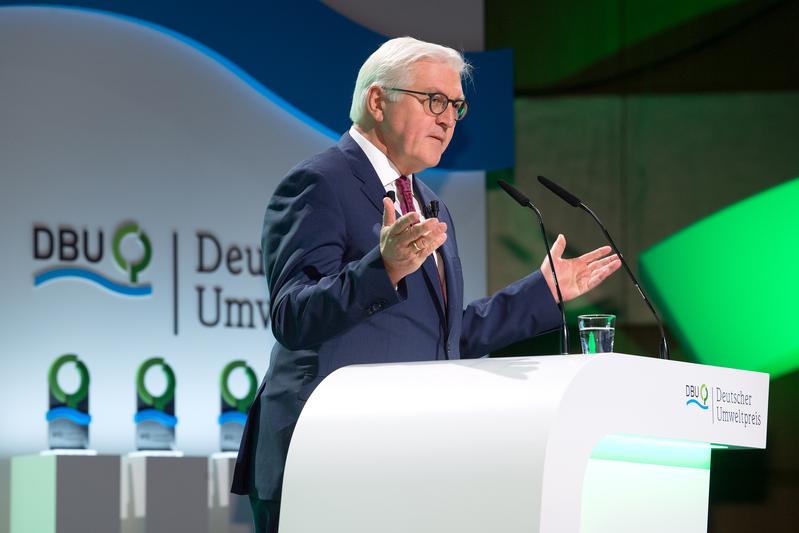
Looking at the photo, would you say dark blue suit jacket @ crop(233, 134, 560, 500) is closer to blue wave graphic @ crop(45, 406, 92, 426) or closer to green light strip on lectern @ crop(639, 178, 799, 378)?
blue wave graphic @ crop(45, 406, 92, 426)

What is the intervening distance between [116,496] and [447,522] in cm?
209

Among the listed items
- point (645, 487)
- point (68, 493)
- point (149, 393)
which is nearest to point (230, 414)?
point (149, 393)

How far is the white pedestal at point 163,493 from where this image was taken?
354 centimetres

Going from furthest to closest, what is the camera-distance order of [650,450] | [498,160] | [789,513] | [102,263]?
[498,160]
[789,513]
[102,263]
[650,450]

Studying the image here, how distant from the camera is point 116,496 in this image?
3.45 metres

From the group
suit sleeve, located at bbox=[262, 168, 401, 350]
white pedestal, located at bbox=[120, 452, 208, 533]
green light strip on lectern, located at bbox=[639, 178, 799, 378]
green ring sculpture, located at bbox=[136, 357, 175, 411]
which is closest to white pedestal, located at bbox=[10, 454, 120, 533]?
white pedestal, located at bbox=[120, 452, 208, 533]

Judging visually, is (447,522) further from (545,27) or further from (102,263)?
(545,27)

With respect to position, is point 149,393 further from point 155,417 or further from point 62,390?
point 62,390

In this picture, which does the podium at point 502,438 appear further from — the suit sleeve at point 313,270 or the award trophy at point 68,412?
the award trophy at point 68,412

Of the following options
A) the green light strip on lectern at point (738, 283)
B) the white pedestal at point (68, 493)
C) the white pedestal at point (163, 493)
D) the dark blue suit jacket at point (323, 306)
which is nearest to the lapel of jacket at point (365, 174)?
the dark blue suit jacket at point (323, 306)

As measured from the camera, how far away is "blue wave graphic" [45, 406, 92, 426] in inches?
145

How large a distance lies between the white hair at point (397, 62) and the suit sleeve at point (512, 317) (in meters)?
0.49

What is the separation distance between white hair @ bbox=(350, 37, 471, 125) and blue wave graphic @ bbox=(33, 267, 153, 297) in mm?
1830

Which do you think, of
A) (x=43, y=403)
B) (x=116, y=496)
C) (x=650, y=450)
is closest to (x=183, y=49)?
(x=43, y=403)
